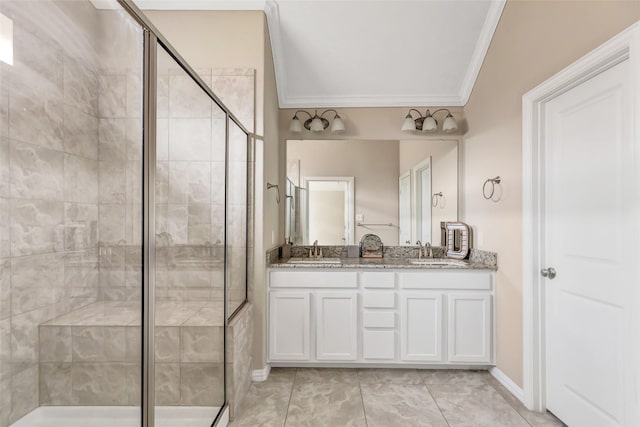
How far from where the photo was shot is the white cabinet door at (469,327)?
8.66 ft

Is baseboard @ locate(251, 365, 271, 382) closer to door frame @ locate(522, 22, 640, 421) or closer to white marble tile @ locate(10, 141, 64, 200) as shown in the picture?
door frame @ locate(522, 22, 640, 421)

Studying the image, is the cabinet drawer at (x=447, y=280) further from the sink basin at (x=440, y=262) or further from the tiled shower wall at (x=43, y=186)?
the tiled shower wall at (x=43, y=186)

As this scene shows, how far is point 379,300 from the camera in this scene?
269 cm

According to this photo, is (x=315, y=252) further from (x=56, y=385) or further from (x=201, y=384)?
(x=56, y=385)

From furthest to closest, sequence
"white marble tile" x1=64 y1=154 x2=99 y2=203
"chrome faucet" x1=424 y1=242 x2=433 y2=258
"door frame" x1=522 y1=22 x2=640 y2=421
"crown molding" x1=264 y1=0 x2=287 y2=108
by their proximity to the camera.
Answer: "chrome faucet" x1=424 y1=242 x2=433 y2=258 < "crown molding" x1=264 y1=0 x2=287 y2=108 < "door frame" x1=522 y1=22 x2=640 y2=421 < "white marble tile" x1=64 y1=154 x2=99 y2=203

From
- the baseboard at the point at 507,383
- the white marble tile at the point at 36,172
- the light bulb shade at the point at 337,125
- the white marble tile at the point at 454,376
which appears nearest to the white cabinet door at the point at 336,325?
the white marble tile at the point at 454,376

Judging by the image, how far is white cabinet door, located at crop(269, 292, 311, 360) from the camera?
2666 mm

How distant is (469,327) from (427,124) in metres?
1.81

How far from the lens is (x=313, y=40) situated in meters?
2.77

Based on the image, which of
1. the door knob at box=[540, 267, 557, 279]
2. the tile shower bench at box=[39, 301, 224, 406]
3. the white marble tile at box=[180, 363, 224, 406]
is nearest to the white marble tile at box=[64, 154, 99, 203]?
the tile shower bench at box=[39, 301, 224, 406]

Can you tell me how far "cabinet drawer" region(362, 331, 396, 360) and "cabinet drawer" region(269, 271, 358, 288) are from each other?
42 cm

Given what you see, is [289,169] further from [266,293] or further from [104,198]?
[104,198]

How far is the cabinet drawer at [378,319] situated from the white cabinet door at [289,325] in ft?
1.51

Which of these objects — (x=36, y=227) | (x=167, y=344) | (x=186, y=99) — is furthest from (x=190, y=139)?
(x=167, y=344)
